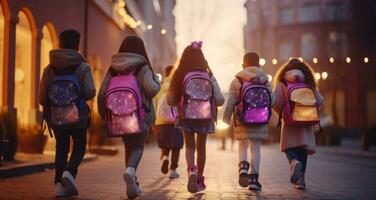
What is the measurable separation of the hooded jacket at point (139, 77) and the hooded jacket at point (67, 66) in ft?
0.49

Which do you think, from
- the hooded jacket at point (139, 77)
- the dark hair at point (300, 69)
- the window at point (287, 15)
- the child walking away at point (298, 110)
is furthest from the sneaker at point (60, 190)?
the window at point (287, 15)

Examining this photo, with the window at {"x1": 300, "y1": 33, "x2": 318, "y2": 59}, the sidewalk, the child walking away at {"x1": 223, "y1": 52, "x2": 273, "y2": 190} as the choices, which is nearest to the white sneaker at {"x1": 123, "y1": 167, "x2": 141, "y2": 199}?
the child walking away at {"x1": 223, "y1": 52, "x2": 273, "y2": 190}

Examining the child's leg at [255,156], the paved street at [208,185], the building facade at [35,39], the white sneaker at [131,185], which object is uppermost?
the building facade at [35,39]

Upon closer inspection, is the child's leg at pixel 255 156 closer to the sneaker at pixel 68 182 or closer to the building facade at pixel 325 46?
the sneaker at pixel 68 182

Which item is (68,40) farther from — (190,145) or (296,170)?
(296,170)

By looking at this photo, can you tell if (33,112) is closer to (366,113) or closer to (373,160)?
(373,160)

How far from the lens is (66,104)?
7.96 metres

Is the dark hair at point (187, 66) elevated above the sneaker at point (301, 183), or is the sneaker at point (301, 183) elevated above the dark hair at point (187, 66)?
the dark hair at point (187, 66)

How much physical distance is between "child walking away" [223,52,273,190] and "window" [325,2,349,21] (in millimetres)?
34570

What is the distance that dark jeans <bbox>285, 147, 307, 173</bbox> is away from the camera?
9.70m

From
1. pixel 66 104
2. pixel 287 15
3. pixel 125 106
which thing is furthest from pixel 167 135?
pixel 287 15

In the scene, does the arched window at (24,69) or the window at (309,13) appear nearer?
the arched window at (24,69)

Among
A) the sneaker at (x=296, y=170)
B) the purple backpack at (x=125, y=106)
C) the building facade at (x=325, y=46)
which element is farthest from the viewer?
the building facade at (x=325, y=46)

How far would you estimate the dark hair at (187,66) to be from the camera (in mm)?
8938
